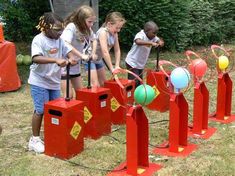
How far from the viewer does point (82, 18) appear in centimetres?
510

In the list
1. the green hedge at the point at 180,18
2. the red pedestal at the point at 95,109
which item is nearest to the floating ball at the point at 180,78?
the red pedestal at the point at 95,109

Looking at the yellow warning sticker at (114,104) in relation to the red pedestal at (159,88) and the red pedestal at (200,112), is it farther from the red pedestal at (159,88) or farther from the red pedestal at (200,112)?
the red pedestal at (200,112)

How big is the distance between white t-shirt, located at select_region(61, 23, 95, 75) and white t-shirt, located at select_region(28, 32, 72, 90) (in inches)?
14.9

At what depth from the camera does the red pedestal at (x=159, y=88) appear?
6.08m

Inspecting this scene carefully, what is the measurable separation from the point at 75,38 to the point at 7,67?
8.11 ft

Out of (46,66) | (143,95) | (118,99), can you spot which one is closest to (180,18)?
(118,99)

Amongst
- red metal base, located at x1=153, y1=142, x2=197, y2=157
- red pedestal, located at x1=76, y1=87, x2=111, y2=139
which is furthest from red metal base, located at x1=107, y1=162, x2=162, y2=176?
red pedestal, located at x1=76, y1=87, x2=111, y2=139

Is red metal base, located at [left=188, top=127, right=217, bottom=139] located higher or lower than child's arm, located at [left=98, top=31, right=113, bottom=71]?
lower

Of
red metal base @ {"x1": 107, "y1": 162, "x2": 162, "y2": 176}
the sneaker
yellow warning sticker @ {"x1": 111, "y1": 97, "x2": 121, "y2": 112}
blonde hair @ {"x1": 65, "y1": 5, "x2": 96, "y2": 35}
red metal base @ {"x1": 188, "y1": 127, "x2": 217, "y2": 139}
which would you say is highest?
blonde hair @ {"x1": 65, "y1": 5, "x2": 96, "y2": 35}

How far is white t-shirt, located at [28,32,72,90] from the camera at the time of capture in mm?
4418

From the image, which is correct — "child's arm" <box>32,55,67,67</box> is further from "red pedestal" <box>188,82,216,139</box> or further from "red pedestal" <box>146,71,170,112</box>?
"red pedestal" <box>146,71,170,112</box>

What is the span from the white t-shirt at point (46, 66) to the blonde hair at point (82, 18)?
557 mm

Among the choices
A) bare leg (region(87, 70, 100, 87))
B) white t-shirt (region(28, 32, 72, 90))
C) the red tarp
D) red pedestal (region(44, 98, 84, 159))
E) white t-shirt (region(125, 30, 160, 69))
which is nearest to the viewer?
red pedestal (region(44, 98, 84, 159))

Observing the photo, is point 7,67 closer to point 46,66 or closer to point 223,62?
point 46,66
